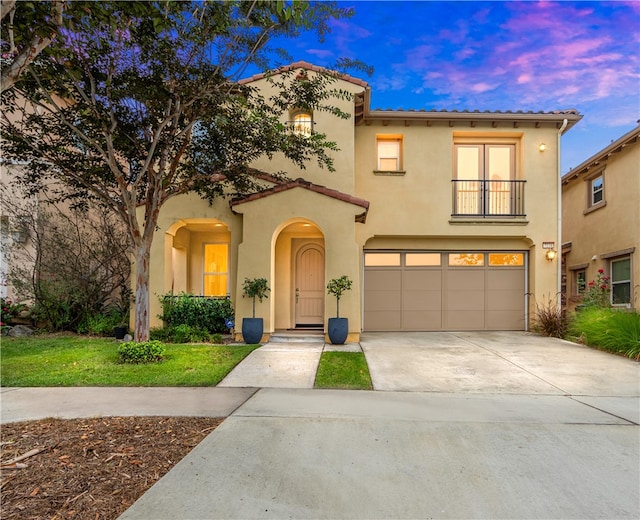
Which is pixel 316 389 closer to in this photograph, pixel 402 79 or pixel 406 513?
pixel 406 513

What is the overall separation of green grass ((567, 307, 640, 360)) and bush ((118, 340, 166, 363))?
9.16m

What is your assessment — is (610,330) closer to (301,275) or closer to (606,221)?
(606,221)

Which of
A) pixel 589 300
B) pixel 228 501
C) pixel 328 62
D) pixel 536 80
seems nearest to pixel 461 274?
pixel 589 300

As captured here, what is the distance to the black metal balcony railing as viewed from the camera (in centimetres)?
1062

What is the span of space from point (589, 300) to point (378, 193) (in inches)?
260

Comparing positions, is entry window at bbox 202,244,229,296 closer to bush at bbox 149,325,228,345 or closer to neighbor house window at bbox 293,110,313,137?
bush at bbox 149,325,228,345

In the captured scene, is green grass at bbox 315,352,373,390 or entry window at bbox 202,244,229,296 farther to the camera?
entry window at bbox 202,244,229,296

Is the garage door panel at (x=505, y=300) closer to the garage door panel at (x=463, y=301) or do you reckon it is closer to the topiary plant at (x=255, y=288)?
the garage door panel at (x=463, y=301)

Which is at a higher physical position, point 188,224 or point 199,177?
point 199,177

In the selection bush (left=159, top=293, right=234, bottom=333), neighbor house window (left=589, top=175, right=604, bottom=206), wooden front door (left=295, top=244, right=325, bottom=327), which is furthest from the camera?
neighbor house window (left=589, top=175, right=604, bottom=206)

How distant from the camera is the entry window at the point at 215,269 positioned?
10578mm

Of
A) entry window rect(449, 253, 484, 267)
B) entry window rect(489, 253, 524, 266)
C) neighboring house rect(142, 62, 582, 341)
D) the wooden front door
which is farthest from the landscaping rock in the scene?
entry window rect(489, 253, 524, 266)

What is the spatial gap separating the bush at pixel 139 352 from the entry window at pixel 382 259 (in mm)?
6453

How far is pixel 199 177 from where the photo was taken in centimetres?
693
